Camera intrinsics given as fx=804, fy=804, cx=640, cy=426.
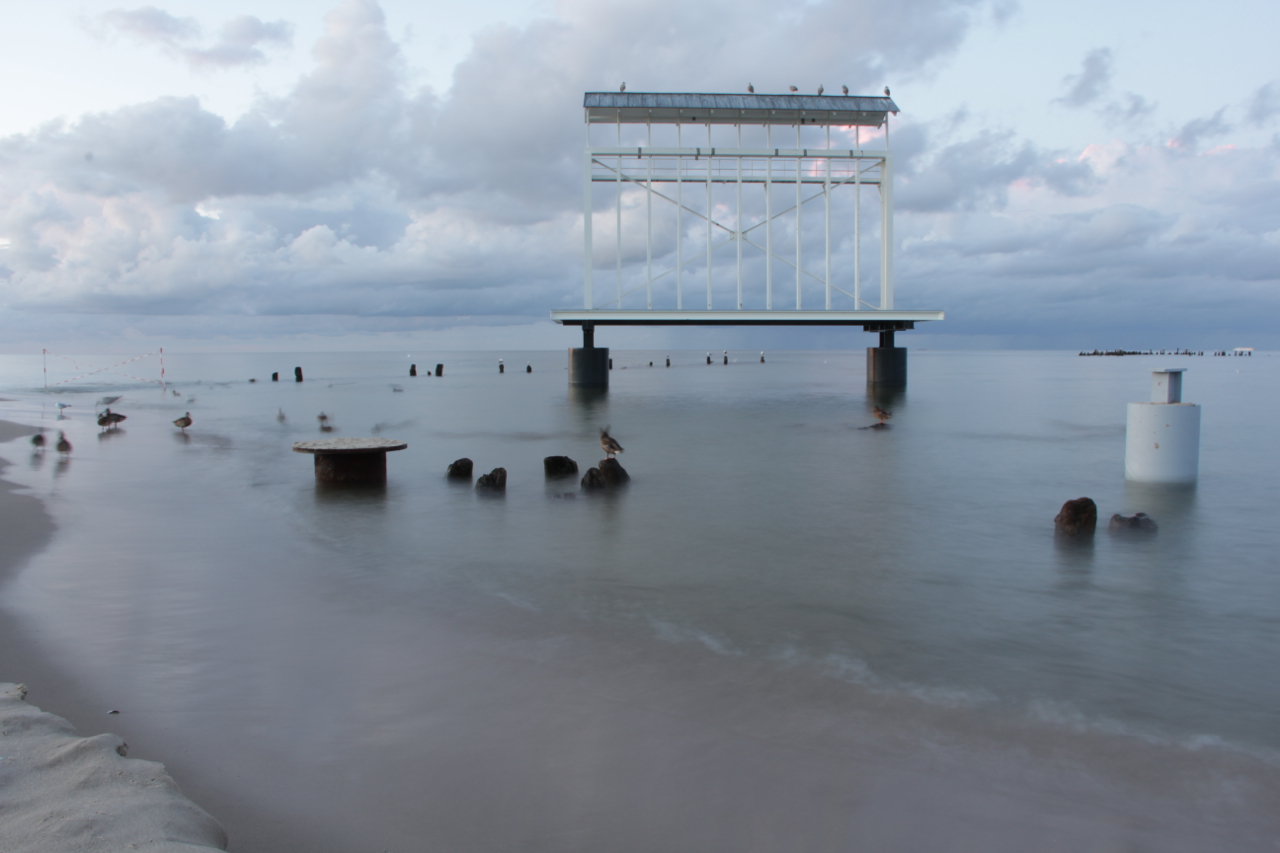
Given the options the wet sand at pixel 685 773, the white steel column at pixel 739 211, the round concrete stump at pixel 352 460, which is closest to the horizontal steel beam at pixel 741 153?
the white steel column at pixel 739 211

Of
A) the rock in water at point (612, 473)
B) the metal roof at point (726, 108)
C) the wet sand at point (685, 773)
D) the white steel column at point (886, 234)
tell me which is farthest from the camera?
the white steel column at point (886, 234)

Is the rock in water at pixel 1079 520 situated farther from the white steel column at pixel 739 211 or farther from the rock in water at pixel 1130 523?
the white steel column at pixel 739 211

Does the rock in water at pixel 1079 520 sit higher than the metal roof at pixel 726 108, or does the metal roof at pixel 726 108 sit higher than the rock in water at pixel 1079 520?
the metal roof at pixel 726 108

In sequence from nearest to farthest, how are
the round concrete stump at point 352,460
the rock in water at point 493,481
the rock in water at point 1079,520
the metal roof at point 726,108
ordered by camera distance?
the rock in water at point 1079,520 < the round concrete stump at point 352,460 < the rock in water at point 493,481 < the metal roof at point 726,108

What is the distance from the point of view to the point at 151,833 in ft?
10.3

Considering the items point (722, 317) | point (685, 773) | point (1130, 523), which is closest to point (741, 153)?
point (722, 317)

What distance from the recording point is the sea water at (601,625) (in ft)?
13.5

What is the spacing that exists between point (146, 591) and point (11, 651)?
168cm

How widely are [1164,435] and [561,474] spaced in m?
9.86

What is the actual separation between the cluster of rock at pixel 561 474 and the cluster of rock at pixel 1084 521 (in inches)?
264

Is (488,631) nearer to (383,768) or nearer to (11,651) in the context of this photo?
(383,768)

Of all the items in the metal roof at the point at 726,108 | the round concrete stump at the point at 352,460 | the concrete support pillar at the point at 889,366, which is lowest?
the round concrete stump at the point at 352,460

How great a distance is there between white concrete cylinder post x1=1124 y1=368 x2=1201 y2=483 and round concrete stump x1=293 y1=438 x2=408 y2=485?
39.5 ft

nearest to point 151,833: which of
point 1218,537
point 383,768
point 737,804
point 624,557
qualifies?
point 383,768
